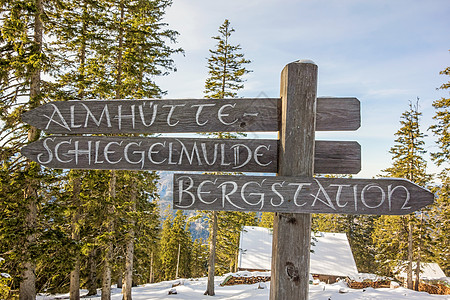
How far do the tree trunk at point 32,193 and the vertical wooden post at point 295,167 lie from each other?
9.12 metres

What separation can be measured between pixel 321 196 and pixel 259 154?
2.19 feet

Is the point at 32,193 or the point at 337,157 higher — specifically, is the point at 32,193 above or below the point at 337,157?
below

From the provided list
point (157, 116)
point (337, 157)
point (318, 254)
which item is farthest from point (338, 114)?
point (318, 254)

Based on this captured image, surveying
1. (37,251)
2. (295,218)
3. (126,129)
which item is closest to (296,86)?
(295,218)

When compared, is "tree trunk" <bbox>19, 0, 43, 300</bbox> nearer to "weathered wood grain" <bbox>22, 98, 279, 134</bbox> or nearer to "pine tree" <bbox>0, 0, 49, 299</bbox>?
"pine tree" <bbox>0, 0, 49, 299</bbox>

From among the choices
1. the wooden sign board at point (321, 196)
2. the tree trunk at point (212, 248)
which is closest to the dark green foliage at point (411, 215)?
the tree trunk at point (212, 248)

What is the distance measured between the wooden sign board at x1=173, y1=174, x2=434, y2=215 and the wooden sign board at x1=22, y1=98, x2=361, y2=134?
54cm

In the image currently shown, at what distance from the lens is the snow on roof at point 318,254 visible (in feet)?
95.9

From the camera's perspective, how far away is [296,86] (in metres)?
2.56

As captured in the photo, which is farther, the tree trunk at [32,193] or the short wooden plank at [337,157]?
the tree trunk at [32,193]

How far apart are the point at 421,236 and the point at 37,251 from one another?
25.9 metres

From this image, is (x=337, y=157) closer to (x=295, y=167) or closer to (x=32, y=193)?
(x=295, y=167)

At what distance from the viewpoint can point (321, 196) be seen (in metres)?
2.43

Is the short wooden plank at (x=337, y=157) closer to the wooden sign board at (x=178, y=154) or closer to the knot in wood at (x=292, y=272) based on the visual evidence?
the wooden sign board at (x=178, y=154)
